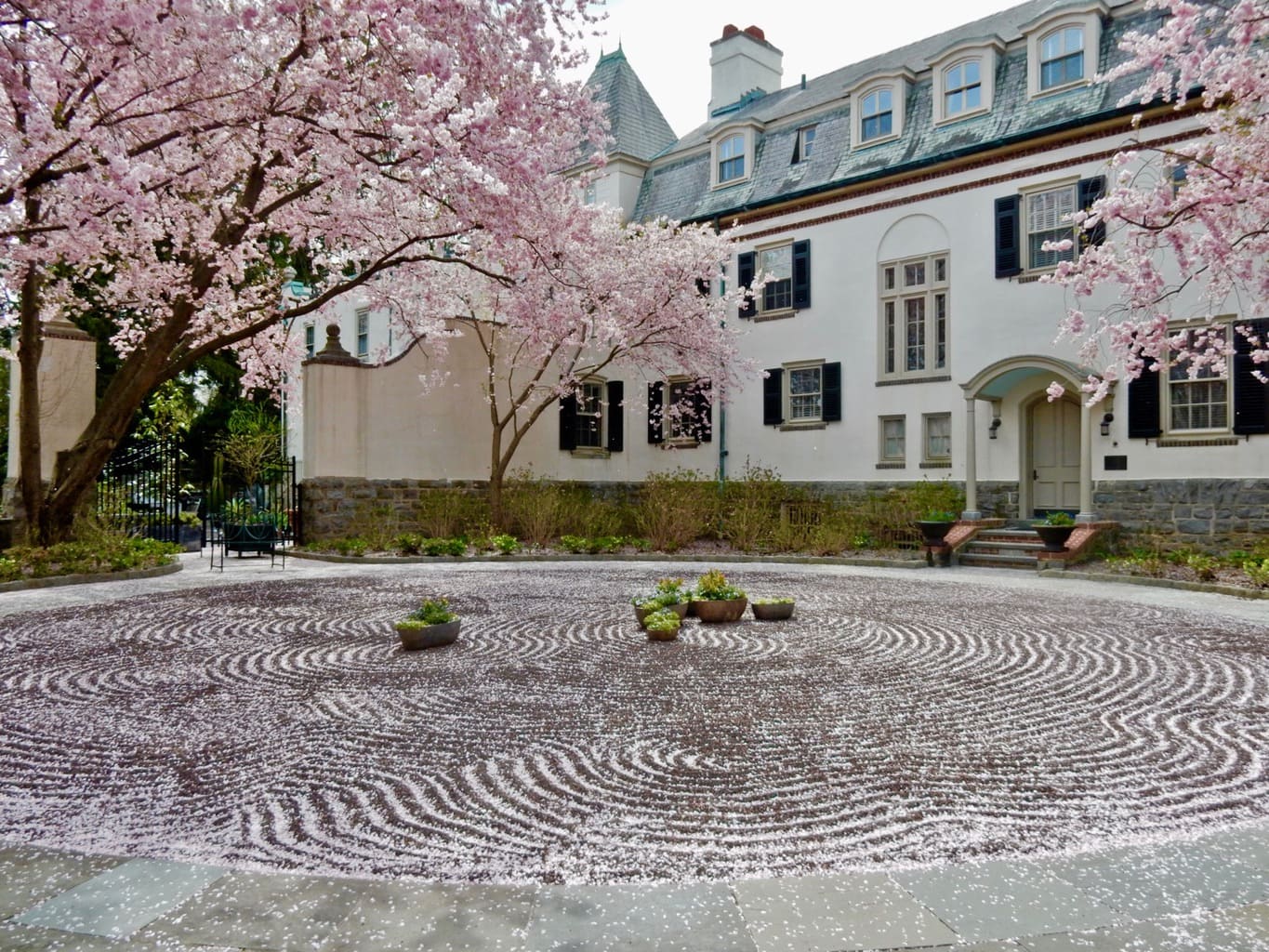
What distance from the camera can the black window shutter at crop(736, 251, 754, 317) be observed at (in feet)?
62.6

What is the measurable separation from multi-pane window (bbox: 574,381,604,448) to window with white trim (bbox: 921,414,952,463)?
750 centimetres

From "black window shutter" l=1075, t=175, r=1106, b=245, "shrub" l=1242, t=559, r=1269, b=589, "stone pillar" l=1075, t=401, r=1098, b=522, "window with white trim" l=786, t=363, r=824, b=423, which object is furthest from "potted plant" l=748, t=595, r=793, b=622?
"window with white trim" l=786, t=363, r=824, b=423

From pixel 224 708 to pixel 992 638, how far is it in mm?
5728

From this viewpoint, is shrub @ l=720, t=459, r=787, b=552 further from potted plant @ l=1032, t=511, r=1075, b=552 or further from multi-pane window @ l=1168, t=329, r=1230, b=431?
multi-pane window @ l=1168, t=329, r=1230, b=431

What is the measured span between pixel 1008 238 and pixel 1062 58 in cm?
336

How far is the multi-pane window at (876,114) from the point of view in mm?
17594

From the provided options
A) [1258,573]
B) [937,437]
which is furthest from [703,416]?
[1258,573]

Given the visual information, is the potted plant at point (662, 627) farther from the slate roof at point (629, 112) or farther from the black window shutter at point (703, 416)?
the slate roof at point (629, 112)

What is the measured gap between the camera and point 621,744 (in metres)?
4.18

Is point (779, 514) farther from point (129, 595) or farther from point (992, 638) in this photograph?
point (129, 595)

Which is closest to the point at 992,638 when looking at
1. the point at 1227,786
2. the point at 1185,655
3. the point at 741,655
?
the point at 1185,655

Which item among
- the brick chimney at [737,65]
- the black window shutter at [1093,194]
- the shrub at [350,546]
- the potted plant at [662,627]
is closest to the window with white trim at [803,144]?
the brick chimney at [737,65]

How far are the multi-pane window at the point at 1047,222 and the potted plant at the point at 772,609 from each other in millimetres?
10112

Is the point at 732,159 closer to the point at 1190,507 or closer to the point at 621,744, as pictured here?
the point at 1190,507
